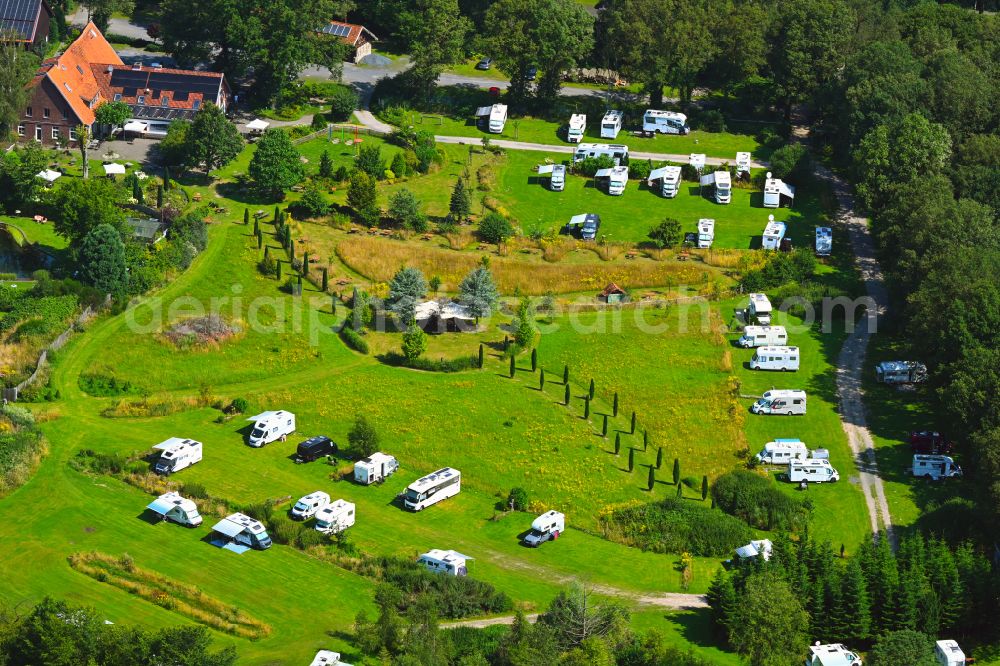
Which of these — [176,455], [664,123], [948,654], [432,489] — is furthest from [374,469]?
[664,123]

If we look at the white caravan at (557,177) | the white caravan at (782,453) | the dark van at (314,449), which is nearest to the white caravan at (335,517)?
the dark van at (314,449)

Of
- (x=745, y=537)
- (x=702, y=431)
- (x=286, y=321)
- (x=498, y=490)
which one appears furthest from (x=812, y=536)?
(x=286, y=321)

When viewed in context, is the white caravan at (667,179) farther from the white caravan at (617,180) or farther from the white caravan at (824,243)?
the white caravan at (824,243)

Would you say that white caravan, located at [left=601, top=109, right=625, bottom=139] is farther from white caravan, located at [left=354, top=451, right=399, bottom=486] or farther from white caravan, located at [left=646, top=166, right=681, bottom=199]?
white caravan, located at [left=354, top=451, right=399, bottom=486]

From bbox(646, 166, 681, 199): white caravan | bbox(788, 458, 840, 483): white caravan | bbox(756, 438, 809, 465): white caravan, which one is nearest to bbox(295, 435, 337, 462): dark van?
bbox(756, 438, 809, 465): white caravan

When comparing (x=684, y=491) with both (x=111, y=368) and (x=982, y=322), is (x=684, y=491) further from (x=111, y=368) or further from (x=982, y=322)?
(x=111, y=368)

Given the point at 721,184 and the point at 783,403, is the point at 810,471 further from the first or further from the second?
the point at 721,184
